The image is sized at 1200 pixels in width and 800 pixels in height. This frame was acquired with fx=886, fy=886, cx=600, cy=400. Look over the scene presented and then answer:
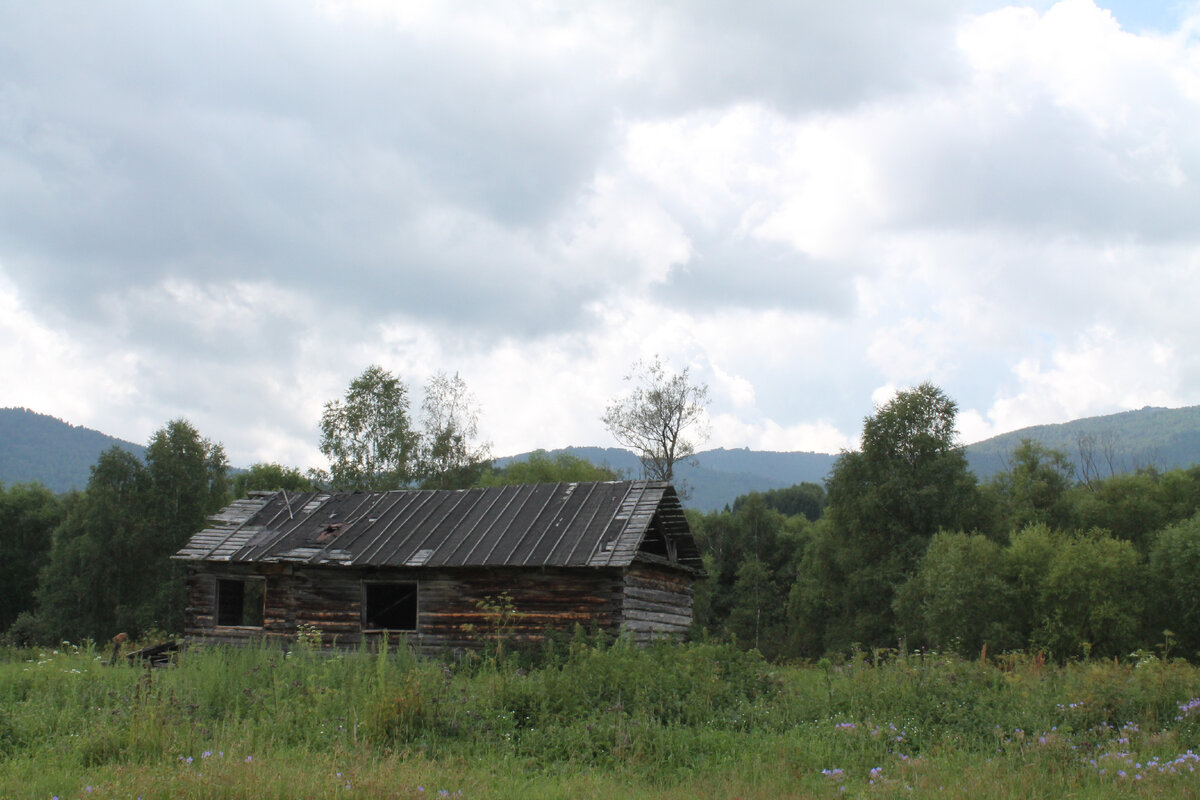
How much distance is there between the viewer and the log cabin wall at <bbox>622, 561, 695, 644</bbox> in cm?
1988

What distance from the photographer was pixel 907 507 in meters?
36.4

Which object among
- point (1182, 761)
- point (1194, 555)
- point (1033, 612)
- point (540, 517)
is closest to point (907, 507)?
point (1033, 612)

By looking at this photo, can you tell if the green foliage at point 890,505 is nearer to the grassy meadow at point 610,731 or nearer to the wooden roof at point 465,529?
the wooden roof at point 465,529

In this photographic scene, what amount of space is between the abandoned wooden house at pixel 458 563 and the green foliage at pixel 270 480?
2769 cm

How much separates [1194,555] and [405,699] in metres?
32.5

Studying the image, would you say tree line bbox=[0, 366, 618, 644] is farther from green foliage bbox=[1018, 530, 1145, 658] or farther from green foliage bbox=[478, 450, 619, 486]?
green foliage bbox=[1018, 530, 1145, 658]

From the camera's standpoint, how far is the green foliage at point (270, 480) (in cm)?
5084

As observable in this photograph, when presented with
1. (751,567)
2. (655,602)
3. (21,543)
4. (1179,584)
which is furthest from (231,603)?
(751,567)

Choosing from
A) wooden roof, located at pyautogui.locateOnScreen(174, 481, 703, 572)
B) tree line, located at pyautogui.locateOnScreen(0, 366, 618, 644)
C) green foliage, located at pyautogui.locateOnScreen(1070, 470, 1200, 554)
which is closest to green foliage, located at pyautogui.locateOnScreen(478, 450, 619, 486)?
tree line, located at pyautogui.locateOnScreen(0, 366, 618, 644)

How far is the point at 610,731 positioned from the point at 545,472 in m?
37.5

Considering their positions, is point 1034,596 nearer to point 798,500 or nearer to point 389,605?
point 389,605

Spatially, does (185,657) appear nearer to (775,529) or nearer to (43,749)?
(43,749)

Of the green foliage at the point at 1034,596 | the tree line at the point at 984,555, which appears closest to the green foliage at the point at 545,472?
the tree line at the point at 984,555

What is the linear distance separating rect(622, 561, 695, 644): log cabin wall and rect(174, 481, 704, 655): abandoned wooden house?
4 centimetres
